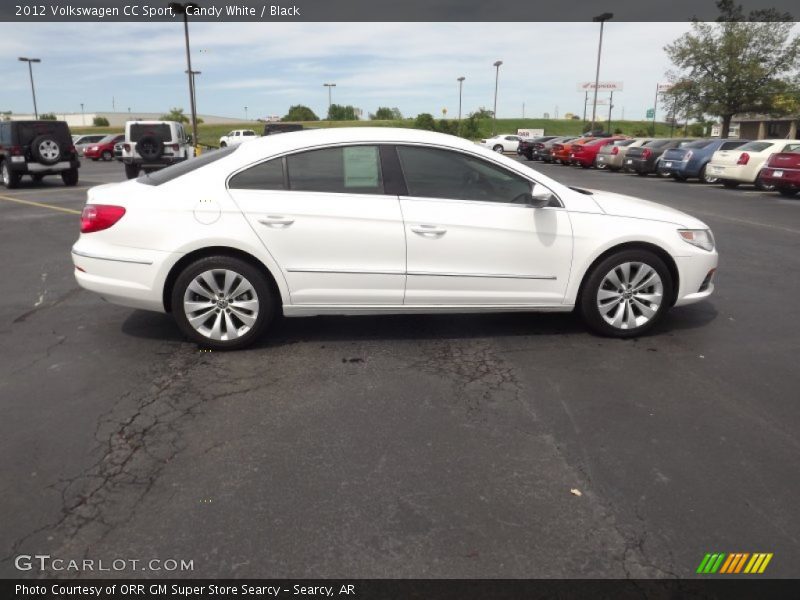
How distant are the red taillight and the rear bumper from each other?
16102 millimetres

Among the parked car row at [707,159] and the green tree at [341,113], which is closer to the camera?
the parked car row at [707,159]

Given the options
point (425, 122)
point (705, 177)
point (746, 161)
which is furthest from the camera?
point (425, 122)

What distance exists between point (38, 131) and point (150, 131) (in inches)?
140

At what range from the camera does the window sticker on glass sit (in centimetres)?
462

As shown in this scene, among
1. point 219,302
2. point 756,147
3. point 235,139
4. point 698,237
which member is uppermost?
point 235,139

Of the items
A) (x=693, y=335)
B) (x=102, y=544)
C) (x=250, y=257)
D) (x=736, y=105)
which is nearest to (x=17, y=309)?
(x=250, y=257)

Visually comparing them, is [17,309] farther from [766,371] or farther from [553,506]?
[766,371]

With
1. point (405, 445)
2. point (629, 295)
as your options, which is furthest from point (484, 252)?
point (405, 445)

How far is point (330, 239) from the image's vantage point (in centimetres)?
450

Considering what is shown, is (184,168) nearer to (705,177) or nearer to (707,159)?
(705,177)

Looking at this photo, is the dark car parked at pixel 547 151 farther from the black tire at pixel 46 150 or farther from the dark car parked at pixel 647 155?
the black tire at pixel 46 150

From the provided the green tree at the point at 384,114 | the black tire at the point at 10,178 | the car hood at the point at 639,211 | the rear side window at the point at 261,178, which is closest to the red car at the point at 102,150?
the black tire at the point at 10,178

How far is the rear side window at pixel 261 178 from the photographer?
4.55 m

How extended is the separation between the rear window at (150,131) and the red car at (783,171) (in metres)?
17.4
